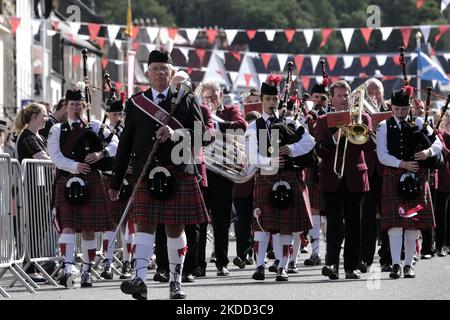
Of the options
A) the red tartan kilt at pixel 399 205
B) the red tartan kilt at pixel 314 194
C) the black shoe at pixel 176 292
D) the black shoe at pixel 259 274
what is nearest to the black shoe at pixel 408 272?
the red tartan kilt at pixel 399 205

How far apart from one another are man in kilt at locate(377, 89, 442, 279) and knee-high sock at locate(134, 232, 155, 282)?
3.15 m

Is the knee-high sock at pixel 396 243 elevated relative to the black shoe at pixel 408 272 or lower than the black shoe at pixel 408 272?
elevated

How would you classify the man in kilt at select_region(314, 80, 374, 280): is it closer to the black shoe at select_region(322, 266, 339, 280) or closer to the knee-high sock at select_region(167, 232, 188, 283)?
the black shoe at select_region(322, 266, 339, 280)

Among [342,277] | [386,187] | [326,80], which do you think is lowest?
[342,277]

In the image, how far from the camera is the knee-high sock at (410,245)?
13.0 metres

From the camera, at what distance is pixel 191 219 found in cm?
1048

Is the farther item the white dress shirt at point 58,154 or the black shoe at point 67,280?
the white dress shirt at point 58,154

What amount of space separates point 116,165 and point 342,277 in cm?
342

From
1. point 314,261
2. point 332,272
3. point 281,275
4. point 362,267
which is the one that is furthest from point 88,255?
point 314,261

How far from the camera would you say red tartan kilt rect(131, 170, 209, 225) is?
10.4 metres

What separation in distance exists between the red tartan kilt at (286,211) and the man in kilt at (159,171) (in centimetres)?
239

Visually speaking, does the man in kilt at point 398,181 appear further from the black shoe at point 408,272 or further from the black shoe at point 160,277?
the black shoe at point 160,277

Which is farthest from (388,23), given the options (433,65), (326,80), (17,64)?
(326,80)

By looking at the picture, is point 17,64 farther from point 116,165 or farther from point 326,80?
point 116,165
